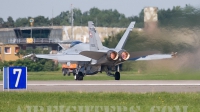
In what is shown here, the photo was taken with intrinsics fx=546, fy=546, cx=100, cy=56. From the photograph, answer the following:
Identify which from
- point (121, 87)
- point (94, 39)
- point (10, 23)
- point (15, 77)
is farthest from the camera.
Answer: point (10, 23)

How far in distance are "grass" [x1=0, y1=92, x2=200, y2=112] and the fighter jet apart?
1560 centimetres

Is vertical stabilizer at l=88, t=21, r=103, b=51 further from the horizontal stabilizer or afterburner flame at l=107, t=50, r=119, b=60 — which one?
afterburner flame at l=107, t=50, r=119, b=60

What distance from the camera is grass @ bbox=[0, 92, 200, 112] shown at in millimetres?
18344

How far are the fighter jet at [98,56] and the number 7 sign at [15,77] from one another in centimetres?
1296

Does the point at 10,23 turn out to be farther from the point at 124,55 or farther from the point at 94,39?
the point at 124,55

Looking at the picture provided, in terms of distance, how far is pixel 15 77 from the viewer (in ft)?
81.8

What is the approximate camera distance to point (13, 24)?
123 m

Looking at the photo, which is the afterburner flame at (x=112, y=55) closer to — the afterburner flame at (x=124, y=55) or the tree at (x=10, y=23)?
the afterburner flame at (x=124, y=55)

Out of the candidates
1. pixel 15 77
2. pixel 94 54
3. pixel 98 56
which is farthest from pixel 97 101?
pixel 98 56

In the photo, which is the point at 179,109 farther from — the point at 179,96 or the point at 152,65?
the point at 152,65

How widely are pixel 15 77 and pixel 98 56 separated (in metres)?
15.3

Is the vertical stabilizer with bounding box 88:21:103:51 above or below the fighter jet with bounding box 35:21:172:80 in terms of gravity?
above

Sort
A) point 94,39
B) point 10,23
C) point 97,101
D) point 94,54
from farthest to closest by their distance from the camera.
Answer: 1. point 10,23
2. point 94,39
3. point 94,54
4. point 97,101

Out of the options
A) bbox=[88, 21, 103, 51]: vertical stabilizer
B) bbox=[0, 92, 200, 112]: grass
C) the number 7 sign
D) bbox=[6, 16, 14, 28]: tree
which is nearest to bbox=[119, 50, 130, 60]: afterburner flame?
bbox=[88, 21, 103, 51]: vertical stabilizer
